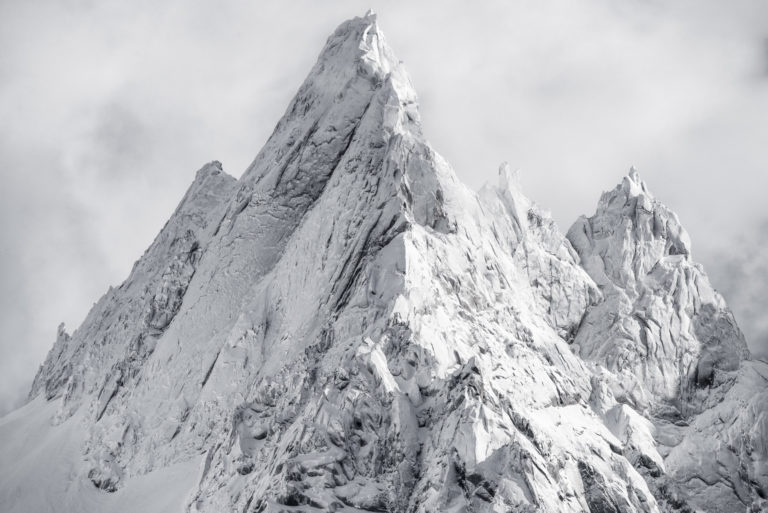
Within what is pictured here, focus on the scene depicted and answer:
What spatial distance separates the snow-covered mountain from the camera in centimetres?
7006

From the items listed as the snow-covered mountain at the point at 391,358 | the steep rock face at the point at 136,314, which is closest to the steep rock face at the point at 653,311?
the snow-covered mountain at the point at 391,358

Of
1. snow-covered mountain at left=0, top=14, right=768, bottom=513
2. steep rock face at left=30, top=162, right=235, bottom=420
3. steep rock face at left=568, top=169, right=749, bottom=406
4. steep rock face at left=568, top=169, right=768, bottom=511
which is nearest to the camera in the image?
snow-covered mountain at left=0, top=14, right=768, bottom=513

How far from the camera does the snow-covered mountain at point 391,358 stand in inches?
2758

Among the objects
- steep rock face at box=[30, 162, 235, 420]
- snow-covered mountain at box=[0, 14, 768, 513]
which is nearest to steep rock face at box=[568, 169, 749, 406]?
snow-covered mountain at box=[0, 14, 768, 513]

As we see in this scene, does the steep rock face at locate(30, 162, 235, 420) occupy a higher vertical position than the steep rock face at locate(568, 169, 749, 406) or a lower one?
lower

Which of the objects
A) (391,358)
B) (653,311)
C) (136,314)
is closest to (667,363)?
(653,311)

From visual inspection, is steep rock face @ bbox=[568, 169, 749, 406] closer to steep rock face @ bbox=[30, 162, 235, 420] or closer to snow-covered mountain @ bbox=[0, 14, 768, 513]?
snow-covered mountain @ bbox=[0, 14, 768, 513]

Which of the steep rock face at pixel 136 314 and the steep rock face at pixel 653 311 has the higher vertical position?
the steep rock face at pixel 653 311

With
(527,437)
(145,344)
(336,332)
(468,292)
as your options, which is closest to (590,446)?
(527,437)

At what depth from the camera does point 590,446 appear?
78875 millimetres

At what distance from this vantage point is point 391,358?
76188 mm

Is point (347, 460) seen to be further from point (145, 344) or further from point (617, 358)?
point (145, 344)

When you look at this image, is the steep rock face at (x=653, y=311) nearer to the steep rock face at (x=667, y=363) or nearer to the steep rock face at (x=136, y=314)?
the steep rock face at (x=667, y=363)

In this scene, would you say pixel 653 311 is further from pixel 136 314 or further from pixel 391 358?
pixel 136 314
